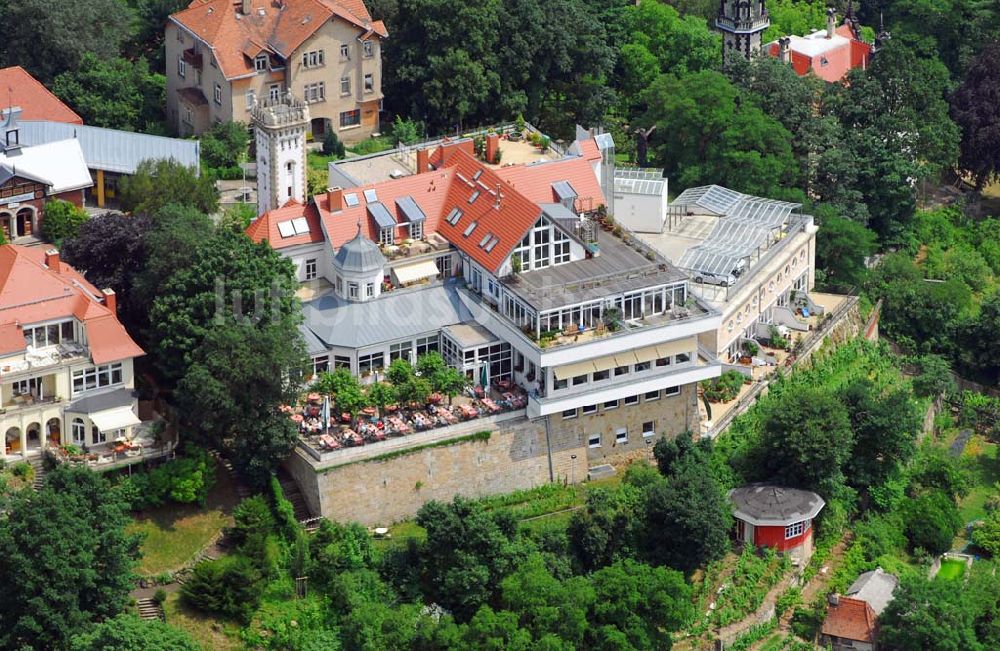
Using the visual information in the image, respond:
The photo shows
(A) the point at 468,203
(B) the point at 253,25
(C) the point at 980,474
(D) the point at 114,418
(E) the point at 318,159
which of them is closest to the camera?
(D) the point at 114,418

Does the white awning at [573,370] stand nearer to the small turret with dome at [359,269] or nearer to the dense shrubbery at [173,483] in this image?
the small turret with dome at [359,269]

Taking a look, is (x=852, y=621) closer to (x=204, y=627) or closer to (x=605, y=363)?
(x=605, y=363)

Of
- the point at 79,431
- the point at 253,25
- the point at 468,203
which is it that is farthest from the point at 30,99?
the point at 79,431

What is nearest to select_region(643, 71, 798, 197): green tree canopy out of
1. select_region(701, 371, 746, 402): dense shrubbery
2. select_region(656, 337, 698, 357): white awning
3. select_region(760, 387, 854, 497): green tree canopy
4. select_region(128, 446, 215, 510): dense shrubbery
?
select_region(701, 371, 746, 402): dense shrubbery

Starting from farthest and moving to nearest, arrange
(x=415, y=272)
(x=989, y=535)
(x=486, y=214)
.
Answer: (x=989, y=535)
(x=486, y=214)
(x=415, y=272)

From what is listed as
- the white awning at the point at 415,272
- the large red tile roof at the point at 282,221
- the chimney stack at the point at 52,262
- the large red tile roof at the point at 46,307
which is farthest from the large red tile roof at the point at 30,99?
the white awning at the point at 415,272

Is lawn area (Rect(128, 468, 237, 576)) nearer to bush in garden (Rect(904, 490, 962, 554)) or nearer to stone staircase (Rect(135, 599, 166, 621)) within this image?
stone staircase (Rect(135, 599, 166, 621))

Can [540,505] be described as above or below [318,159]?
below
